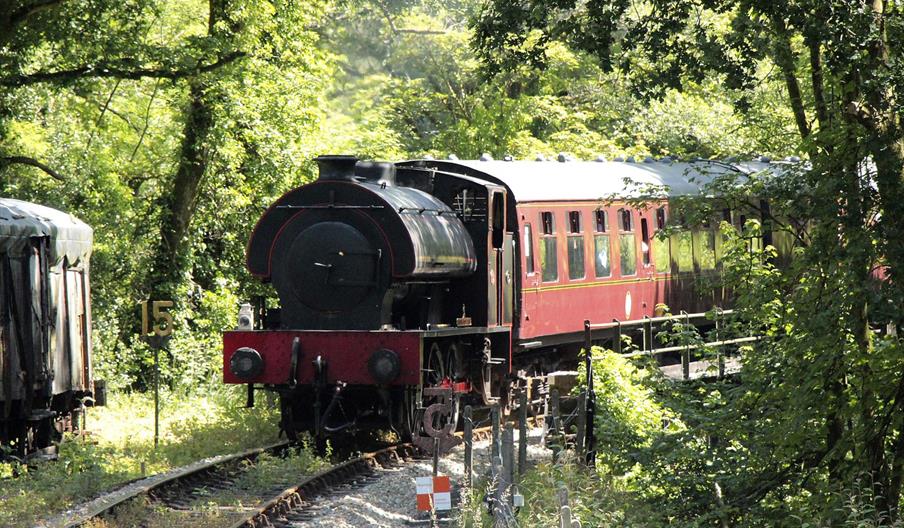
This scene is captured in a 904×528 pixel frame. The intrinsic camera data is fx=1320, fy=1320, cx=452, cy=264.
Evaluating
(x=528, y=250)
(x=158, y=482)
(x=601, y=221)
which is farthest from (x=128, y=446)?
(x=601, y=221)

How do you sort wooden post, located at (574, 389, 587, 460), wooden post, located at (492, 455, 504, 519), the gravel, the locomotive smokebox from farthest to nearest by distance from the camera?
the locomotive smokebox, wooden post, located at (574, 389, 587, 460), the gravel, wooden post, located at (492, 455, 504, 519)

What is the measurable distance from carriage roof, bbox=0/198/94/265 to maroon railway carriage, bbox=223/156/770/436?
243 centimetres

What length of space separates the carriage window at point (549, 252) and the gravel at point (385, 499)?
3292mm

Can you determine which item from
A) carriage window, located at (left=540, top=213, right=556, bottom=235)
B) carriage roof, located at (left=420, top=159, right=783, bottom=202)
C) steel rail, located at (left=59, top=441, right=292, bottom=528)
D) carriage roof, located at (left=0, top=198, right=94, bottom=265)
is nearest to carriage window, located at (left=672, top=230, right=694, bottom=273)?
carriage roof, located at (left=420, top=159, right=783, bottom=202)

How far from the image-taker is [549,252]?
57.6ft

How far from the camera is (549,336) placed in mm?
17906

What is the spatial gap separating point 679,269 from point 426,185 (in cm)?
656

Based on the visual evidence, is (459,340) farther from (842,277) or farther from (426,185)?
(842,277)

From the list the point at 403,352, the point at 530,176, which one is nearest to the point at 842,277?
the point at 403,352

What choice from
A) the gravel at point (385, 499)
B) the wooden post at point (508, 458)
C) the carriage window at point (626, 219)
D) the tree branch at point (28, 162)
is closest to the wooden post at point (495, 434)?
the wooden post at point (508, 458)

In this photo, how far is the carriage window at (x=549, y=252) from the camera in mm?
17359

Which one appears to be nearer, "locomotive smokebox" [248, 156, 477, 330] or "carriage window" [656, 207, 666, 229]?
"locomotive smokebox" [248, 156, 477, 330]

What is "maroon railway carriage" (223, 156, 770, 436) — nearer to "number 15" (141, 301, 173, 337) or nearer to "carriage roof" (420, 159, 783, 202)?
"carriage roof" (420, 159, 783, 202)

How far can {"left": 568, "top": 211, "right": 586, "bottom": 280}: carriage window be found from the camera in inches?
711
